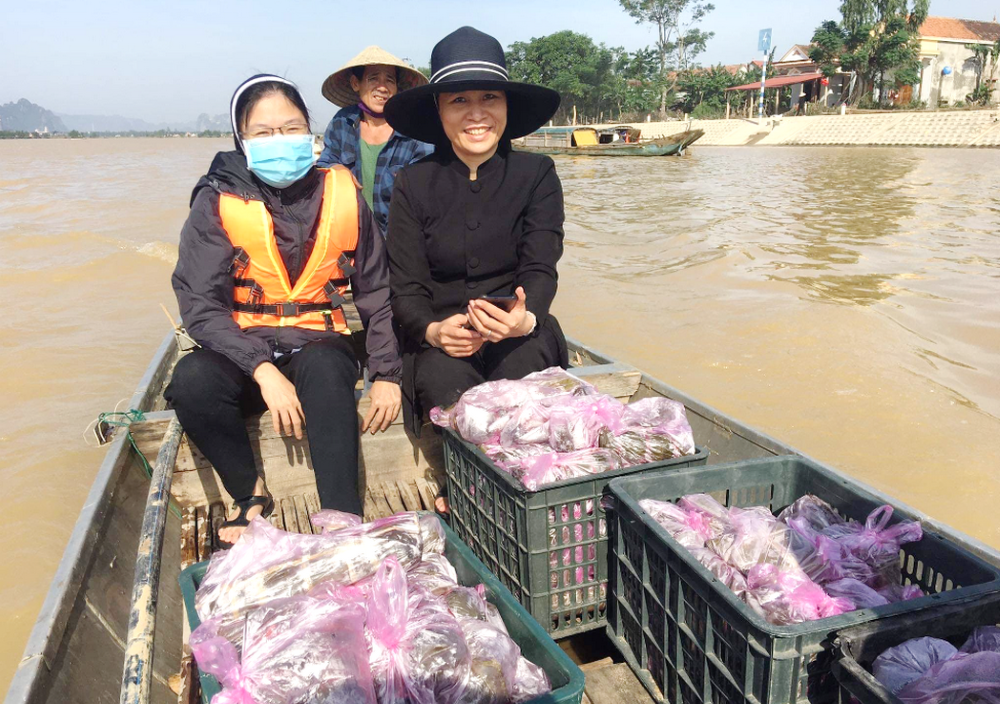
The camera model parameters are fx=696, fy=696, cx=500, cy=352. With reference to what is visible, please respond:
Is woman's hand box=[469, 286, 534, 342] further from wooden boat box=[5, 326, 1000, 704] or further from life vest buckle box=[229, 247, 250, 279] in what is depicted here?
life vest buckle box=[229, 247, 250, 279]

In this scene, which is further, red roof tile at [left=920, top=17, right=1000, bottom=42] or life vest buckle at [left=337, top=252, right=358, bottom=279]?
red roof tile at [left=920, top=17, right=1000, bottom=42]

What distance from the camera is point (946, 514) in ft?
11.5

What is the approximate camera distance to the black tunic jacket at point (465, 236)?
2.63 metres

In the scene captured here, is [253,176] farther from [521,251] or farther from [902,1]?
[902,1]

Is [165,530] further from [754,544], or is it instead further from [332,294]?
[754,544]

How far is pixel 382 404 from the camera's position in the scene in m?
2.59

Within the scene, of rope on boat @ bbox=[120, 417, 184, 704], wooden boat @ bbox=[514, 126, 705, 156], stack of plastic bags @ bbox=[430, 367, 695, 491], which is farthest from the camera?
wooden boat @ bbox=[514, 126, 705, 156]

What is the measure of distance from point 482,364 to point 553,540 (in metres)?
0.91

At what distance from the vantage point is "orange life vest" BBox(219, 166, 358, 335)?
2.46 meters

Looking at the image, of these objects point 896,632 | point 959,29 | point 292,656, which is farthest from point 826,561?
point 959,29

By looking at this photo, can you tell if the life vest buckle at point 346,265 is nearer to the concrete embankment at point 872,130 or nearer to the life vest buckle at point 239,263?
the life vest buckle at point 239,263

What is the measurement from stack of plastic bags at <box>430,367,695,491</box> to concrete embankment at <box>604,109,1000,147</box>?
107 feet

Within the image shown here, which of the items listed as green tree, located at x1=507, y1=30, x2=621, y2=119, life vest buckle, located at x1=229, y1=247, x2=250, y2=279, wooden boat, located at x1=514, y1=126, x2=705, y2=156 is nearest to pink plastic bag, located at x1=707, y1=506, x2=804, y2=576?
life vest buckle, located at x1=229, y1=247, x2=250, y2=279

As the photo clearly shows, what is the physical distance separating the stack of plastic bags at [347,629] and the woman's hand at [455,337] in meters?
0.91
